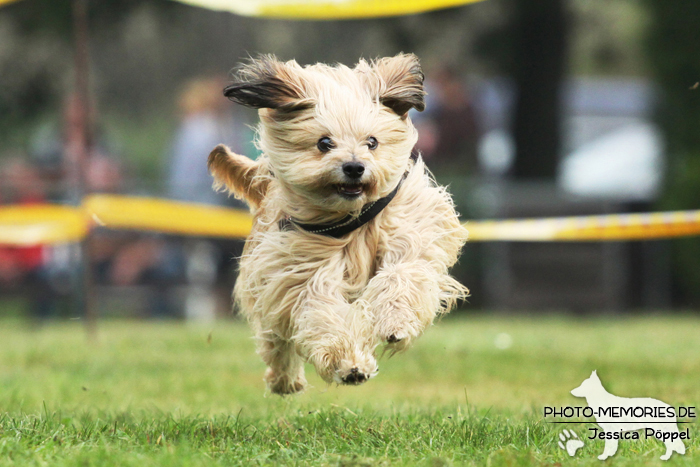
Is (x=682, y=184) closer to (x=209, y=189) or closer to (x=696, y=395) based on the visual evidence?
(x=209, y=189)

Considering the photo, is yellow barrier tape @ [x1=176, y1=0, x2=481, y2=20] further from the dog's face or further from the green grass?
the dog's face

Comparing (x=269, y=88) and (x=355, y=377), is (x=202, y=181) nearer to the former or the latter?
(x=269, y=88)

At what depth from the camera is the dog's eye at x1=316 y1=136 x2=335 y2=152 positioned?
404cm

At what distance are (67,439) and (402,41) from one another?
12623 millimetres

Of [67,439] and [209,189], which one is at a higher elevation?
[209,189]

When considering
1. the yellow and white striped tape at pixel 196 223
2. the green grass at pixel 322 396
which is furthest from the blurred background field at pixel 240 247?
the yellow and white striped tape at pixel 196 223

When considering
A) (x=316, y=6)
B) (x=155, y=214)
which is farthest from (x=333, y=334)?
(x=155, y=214)

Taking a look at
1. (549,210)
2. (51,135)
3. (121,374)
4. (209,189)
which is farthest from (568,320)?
(51,135)

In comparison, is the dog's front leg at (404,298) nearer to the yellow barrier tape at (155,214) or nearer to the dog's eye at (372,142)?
the dog's eye at (372,142)

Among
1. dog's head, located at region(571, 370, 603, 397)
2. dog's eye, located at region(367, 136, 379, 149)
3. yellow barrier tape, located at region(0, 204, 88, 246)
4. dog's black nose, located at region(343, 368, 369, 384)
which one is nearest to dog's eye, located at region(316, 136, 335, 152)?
dog's eye, located at region(367, 136, 379, 149)

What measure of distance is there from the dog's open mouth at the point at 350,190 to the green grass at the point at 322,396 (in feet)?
3.15

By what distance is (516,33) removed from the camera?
15586 millimetres

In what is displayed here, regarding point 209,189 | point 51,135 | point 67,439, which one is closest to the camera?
point 67,439

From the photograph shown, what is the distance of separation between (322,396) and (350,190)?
7.93 ft
